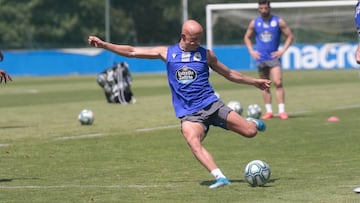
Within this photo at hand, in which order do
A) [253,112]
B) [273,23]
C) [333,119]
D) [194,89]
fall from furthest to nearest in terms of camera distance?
1. [273,23]
2. [253,112]
3. [333,119]
4. [194,89]

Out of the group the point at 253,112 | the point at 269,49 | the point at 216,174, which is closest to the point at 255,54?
the point at 269,49

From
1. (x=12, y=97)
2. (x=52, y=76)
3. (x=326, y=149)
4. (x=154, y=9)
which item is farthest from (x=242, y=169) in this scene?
(x=154, y=9)

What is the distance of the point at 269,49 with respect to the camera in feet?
70.4

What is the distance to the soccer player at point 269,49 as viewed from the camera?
2117 cm

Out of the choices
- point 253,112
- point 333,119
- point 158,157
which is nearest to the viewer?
point 158,157

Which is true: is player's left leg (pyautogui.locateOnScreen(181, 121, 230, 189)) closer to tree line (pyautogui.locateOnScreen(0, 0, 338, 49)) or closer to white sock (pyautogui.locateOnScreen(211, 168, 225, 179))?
white sock (pyautogui.locateOnScreen(211, 168, 225, 179))

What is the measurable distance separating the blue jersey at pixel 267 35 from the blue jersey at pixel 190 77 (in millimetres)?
9886

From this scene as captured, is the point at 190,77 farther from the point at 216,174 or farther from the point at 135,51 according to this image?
the point at 216,174

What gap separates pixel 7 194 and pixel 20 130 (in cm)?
880

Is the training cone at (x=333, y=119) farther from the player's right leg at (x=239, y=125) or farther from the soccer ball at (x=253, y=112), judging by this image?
the player's right leg at (x=239, y=125)

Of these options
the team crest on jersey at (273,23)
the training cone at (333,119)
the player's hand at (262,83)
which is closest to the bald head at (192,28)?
the player's hand at (262,83)

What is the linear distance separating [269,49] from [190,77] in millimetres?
10060

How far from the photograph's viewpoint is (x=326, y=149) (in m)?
14.9

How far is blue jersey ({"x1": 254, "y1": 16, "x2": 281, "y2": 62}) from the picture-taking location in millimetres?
21442
